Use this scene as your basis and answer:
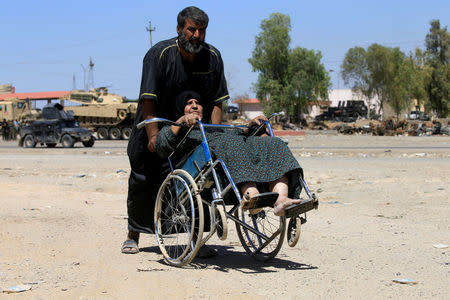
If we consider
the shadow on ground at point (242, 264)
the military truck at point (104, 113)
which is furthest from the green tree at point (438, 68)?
the shadow on ground at point (242, 264)

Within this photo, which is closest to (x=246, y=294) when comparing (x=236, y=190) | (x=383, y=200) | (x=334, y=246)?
(x=236, y=190)

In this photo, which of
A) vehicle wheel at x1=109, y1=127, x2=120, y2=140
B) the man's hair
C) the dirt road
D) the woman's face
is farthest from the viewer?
vehicle wheel at x1=109, y1=127, x2=120, y2=140

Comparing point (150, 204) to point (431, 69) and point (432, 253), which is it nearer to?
point (432, 253)

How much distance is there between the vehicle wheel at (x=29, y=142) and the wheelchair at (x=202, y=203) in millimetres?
24991

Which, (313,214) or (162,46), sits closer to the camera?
(162,46)

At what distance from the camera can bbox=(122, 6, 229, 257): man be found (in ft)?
15.1

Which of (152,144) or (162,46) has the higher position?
(162,46)

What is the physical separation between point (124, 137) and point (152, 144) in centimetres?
3397

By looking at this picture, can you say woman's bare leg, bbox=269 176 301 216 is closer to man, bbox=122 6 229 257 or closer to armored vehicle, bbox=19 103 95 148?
man, bbox=122 6 229 257

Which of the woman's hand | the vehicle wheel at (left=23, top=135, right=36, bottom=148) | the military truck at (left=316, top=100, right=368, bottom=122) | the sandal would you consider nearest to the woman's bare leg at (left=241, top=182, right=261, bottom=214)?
the woman's hand

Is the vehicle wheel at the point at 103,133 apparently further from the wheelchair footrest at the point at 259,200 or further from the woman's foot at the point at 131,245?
the wheelchair footrest at the point at 259,200

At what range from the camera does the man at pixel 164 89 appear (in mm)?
4602

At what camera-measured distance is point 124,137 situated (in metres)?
38.1

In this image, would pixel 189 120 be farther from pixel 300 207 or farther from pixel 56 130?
pixel 56 130
